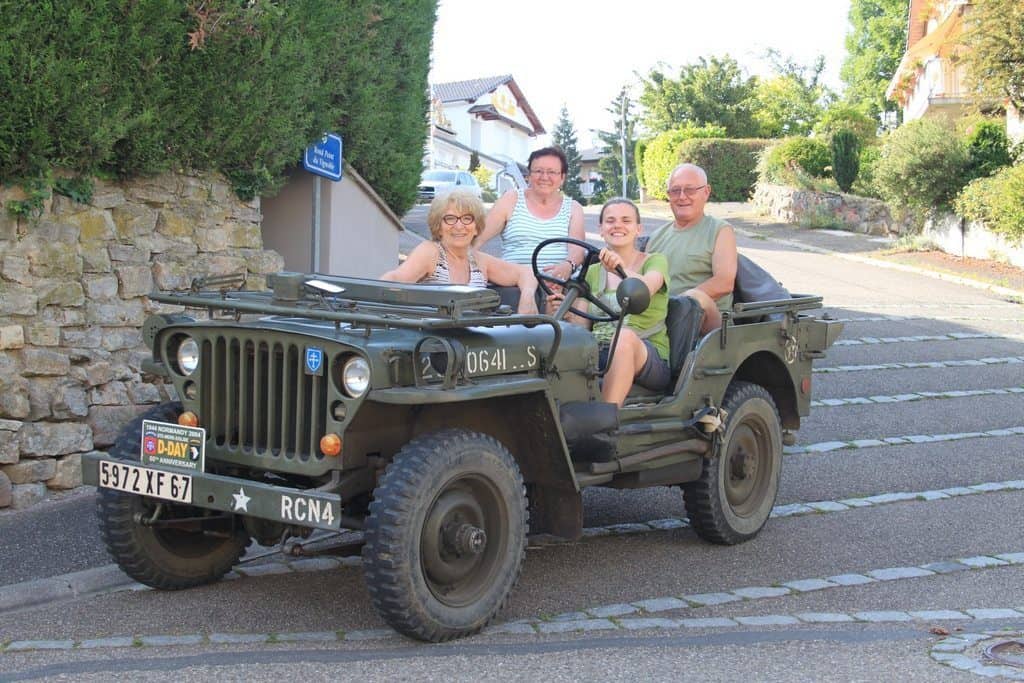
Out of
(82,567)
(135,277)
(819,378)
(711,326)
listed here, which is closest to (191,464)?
(82,567)

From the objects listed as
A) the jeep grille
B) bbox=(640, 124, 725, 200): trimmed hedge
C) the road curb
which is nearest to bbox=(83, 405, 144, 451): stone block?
the road curb

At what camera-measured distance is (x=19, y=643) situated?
4.94 m

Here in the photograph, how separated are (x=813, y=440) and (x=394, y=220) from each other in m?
4.82

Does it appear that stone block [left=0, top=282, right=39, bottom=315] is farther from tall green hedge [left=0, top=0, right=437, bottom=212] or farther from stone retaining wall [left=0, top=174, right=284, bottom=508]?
tall green hedge [left=0, top=0, right=437, bottom=212]

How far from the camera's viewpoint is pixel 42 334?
7609 millimetres

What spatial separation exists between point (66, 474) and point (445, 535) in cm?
375

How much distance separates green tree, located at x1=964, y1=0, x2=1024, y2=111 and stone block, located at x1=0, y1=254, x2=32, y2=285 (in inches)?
839

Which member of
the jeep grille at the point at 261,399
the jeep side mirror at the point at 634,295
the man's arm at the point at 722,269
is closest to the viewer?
the jeep grille at the point at 261,399

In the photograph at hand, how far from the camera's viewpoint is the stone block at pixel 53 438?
744 cm

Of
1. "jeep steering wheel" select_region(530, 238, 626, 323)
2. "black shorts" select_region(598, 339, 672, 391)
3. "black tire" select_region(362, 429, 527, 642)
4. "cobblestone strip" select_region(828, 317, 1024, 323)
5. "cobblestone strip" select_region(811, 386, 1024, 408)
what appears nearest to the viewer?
"black tire" select_region(362, 429, 527, 642)

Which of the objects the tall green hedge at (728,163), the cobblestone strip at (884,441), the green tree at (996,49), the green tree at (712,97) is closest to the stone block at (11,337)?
the cobblestone strip at (884,441)

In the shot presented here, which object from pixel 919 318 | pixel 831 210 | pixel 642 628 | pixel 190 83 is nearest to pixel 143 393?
pixel 190 83

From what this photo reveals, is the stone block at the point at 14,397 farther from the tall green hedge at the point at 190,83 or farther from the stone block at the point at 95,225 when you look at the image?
the tall green hedge at the point at 190,83

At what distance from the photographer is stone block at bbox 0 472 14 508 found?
720 cm
